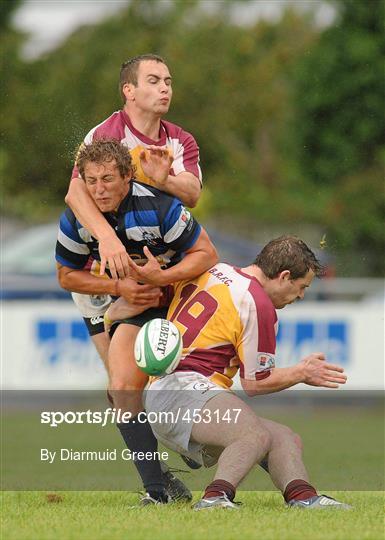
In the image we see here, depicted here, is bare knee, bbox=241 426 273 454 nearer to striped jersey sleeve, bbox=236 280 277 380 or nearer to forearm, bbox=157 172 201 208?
striped jersey sleeve, bbox=236 280 277 380

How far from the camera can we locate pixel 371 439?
11.9 m

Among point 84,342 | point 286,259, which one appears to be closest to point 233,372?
point 286,259

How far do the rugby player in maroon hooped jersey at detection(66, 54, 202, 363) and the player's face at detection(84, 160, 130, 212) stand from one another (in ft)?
0.17

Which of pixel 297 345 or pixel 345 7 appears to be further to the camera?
pixel 345 7

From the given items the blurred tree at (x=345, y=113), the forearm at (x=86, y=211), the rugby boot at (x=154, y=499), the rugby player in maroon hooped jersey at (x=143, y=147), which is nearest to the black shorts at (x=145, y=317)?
the rugby player in maroon hooped jersey at (x=143, y=147)

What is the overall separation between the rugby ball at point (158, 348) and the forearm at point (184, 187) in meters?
0.68

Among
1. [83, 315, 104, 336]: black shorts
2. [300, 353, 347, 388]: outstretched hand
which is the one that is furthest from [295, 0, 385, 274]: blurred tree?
[300, 353, 347, 388]: outstretched hand

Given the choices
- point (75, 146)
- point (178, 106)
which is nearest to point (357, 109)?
point (178, 106)

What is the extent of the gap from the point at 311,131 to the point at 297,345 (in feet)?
39.9

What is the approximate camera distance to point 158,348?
6062 millimetres

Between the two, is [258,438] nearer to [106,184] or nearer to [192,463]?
[192,463]

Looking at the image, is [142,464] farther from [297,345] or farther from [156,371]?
[297,345]

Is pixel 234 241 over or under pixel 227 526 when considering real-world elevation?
over

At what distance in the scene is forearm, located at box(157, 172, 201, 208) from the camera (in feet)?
21.2
